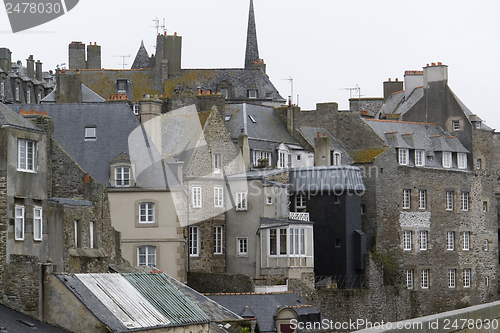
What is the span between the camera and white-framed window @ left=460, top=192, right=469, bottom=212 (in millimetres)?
57500

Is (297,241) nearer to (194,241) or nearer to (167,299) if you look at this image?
(194,241)

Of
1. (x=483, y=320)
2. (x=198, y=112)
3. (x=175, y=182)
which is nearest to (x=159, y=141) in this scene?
(x=175, y=182)

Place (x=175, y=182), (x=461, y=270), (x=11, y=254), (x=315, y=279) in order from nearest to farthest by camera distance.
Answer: (x=11, y=254) → (x=175, y=182) → (x=315, y=279) → (x=461, y=270)

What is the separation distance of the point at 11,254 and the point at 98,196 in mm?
7051

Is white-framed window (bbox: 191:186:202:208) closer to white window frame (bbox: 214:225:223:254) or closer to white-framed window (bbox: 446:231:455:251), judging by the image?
white window frame (bbox: 214:225:223:254)

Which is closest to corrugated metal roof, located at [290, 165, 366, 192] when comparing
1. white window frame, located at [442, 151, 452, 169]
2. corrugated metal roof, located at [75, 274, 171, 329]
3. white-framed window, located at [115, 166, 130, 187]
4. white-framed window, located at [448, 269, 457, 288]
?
white window frame, located at [442, 151, 452, 169]

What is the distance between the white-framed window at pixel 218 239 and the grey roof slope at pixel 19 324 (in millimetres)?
18899

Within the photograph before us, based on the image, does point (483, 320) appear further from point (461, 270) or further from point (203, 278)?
point (461, 270)

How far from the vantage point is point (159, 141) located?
140ft

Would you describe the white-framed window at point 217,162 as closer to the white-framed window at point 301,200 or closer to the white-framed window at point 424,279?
the white-framed window at point 301,200

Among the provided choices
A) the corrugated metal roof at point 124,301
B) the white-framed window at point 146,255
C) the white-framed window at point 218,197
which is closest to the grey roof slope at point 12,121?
the corrugated metal roof at point 124,301

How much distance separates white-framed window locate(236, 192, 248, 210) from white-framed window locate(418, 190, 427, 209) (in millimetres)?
14092

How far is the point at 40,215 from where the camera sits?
29.3m

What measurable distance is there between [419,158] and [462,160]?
145 inches
